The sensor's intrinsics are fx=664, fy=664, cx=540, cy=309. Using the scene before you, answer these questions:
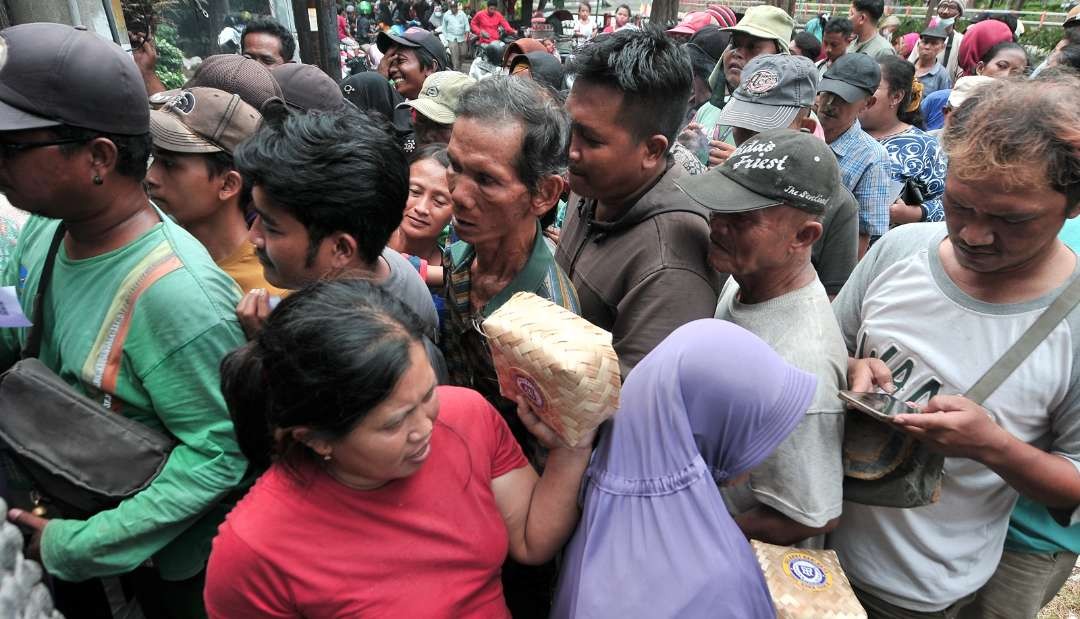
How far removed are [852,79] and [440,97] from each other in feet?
8.11

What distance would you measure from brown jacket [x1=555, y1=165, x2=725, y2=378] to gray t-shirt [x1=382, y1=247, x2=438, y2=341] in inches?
18.9

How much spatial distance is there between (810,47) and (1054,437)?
267 inches

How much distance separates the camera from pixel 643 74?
6.55ft

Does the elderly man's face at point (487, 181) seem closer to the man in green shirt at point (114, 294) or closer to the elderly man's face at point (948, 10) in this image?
the man in green shirt at point (114, 294)

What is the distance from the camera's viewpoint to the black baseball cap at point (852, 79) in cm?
395

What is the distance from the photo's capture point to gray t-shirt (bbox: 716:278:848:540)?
4.90 feet

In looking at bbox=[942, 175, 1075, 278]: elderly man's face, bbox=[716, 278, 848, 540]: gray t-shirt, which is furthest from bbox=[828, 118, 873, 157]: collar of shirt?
bbox=[716, 278, 848, 540]: gray t-shirt

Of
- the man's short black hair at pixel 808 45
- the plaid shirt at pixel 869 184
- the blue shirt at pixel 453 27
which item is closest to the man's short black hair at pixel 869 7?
the man's short black hair at pixel 808 45

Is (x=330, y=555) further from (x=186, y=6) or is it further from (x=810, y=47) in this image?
(x=810, y=47)

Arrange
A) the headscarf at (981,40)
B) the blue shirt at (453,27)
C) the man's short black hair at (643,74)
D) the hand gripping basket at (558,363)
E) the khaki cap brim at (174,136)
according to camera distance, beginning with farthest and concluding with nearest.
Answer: the blue shirt at (453,27), the headscarf at (981,40), the khaki cap brim at (174,136), the man's short black hair at (643,74), the hand gripping basket at (558,363)

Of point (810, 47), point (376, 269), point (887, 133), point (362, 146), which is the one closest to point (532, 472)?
point (376, 269)

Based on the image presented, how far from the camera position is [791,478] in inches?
59.0

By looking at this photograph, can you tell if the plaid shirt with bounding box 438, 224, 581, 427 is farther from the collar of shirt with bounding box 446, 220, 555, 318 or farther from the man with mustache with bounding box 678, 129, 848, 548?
the man with mustache with bounding box 678, 129, 848, 548

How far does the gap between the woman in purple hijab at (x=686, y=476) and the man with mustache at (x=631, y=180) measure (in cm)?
47
